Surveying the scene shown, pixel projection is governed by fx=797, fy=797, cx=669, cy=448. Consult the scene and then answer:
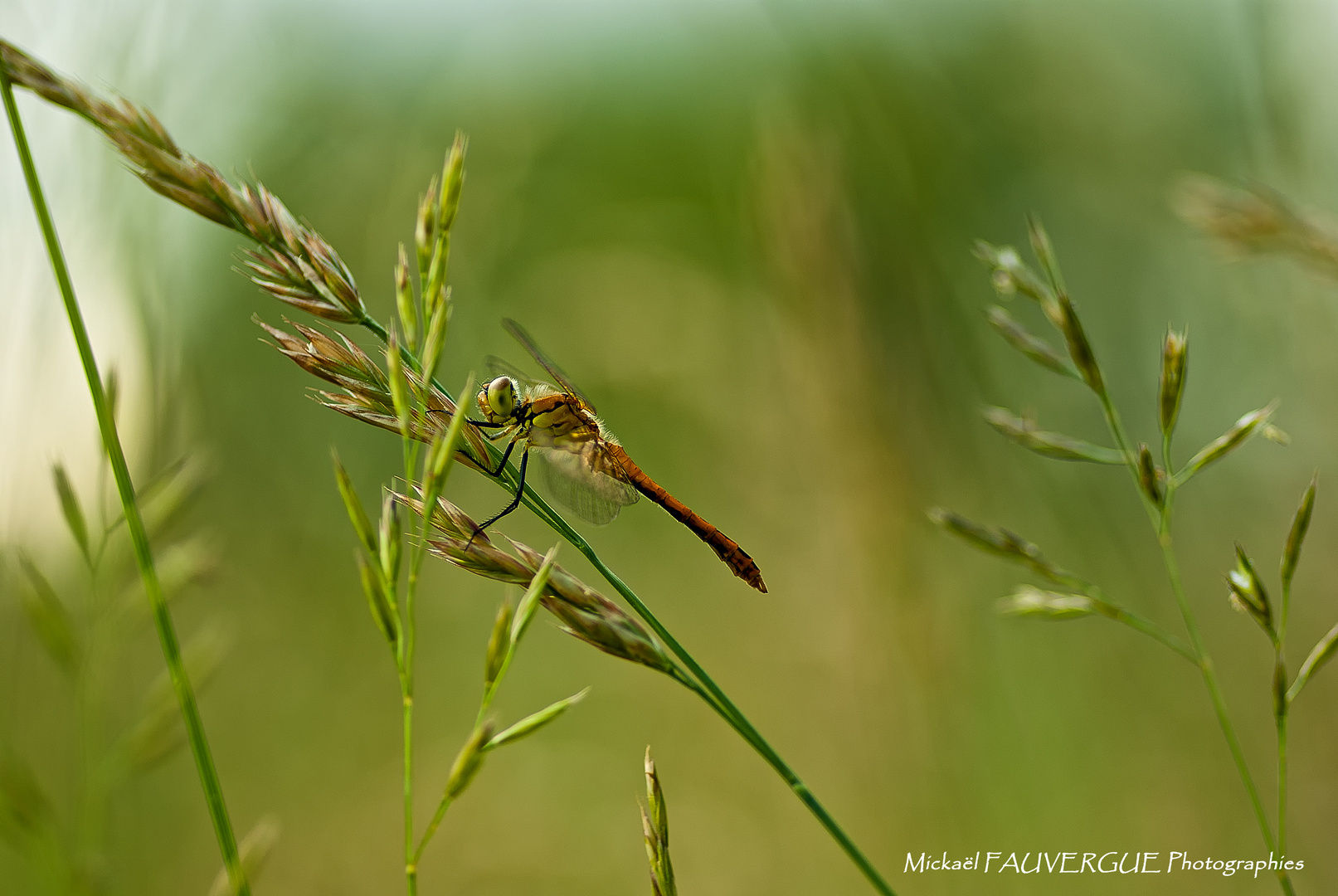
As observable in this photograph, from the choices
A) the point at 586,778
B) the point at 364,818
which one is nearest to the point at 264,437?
the point at 364,818

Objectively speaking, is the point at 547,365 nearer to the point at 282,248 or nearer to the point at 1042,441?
the point at 282,248

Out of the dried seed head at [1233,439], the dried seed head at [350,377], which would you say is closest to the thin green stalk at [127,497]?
the dried seed head at [350,377]

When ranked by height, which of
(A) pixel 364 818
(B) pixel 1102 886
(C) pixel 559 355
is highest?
(C) pixel 559 355

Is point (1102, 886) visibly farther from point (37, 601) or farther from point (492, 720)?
point (37, 601)

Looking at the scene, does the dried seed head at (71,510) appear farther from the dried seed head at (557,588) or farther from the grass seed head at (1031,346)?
the grass seed head at (1031,346)

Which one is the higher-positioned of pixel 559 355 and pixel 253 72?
pixel 253 72
